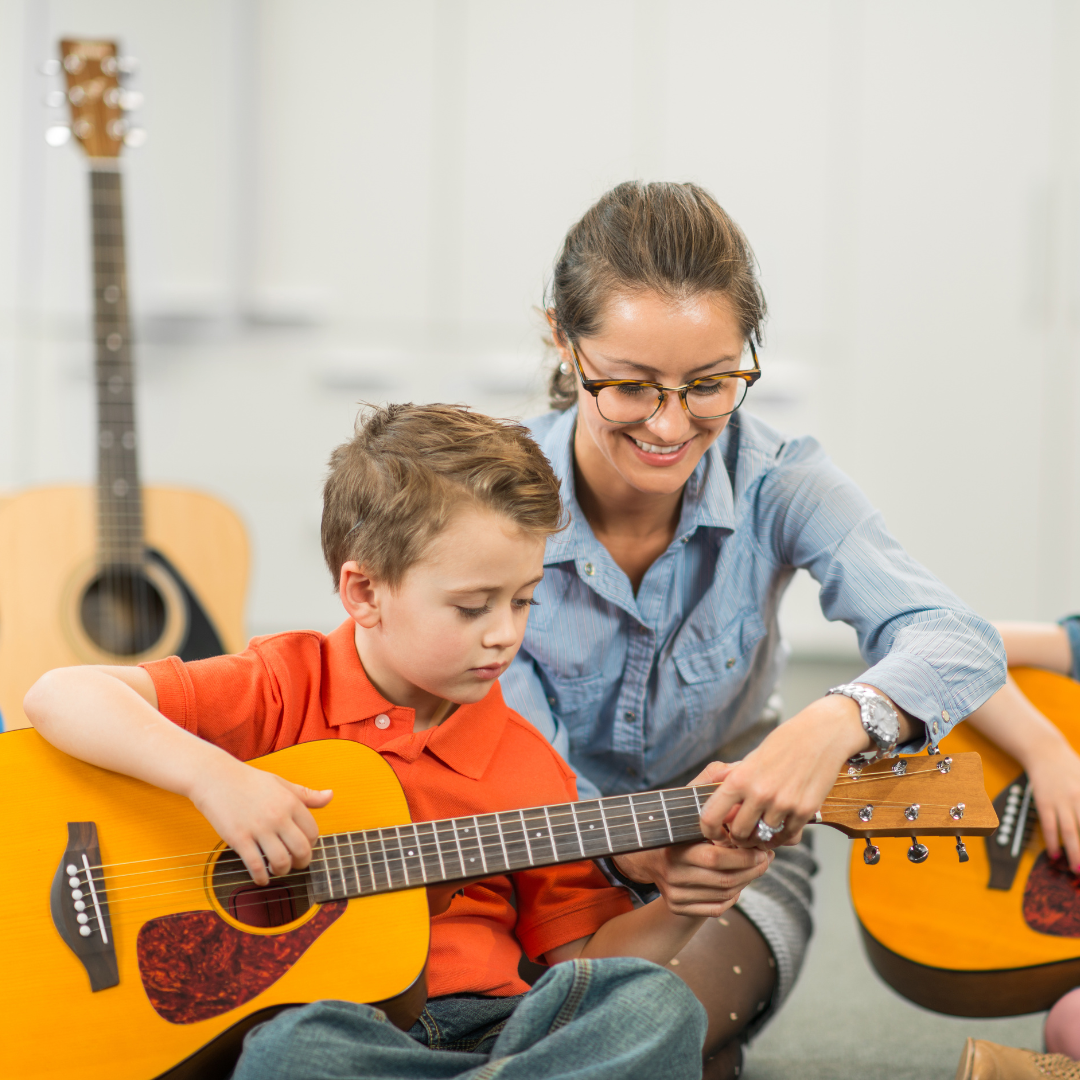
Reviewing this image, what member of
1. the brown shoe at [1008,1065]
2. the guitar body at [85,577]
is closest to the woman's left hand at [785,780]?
the brown shoe at [1008,1065]

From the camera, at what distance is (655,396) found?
39.9 inches

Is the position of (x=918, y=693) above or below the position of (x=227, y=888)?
above

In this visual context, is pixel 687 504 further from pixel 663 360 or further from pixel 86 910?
pixel 86 910

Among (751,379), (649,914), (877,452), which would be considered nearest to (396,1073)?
(649,914)

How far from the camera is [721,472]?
1192 millimetres

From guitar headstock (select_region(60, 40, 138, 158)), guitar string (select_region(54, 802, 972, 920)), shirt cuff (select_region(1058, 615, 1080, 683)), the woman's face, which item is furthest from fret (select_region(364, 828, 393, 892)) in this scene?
guitar headstock (select_region(60, 40, 138, 158))

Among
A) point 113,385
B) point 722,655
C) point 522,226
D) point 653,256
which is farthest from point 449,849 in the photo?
point 522,226

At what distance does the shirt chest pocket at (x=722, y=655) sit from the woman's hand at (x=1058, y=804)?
0.34 m

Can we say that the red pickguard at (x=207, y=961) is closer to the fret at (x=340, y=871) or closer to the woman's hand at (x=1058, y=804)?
the fret at (x=340, y=871)

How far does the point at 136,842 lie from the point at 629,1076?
43 cm

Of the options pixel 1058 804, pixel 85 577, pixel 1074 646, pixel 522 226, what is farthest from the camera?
pixel 522 226

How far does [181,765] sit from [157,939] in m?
0.14

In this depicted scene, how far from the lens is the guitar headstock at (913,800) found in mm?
907

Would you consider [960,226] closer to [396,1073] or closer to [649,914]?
[649,914]
